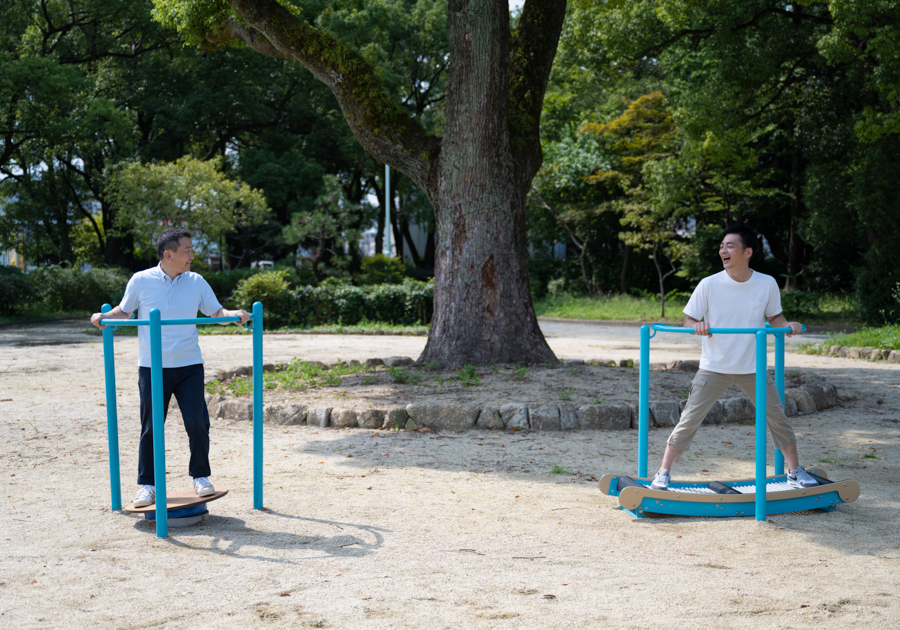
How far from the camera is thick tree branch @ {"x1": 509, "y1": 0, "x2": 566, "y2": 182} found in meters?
10.5

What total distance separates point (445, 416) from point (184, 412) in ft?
10.4

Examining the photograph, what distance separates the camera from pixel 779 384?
5.19m

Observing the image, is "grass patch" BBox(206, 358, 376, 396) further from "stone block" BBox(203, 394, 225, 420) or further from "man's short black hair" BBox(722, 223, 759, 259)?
"man's short black hair" BBox(722, 223, 759, 259)

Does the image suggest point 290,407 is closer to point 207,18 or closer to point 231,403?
point 231,403

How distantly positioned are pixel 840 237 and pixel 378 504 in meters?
20.1

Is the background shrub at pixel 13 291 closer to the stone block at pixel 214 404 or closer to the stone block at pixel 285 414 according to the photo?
the stone block at pixel 214 404

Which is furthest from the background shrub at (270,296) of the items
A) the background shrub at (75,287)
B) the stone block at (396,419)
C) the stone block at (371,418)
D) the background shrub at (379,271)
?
the stone block at (396,419)

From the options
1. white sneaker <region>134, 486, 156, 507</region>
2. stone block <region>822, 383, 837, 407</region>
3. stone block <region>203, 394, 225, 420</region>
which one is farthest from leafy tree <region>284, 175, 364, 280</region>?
white sneaker <region>134, 486, 156, 507</region>

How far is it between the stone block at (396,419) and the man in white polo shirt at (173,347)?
280 centimetres

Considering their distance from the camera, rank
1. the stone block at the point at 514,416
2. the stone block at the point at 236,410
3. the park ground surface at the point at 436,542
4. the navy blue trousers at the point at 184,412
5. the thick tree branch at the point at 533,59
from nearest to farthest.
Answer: the park ground surface at the point at 436,542
the navy blue trousers at the point at 184,412
the stone block at the point at 514,416
the stone block at the point at 236,410
the thick tree branch at the point at 533,59

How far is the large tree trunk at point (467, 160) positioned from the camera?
9.71m

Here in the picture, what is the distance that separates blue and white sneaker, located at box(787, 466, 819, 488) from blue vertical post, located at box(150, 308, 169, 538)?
3.78 m

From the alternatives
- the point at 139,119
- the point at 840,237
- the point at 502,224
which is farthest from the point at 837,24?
the point at 139,119

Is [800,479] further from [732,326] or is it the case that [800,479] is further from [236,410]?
[236,410]
